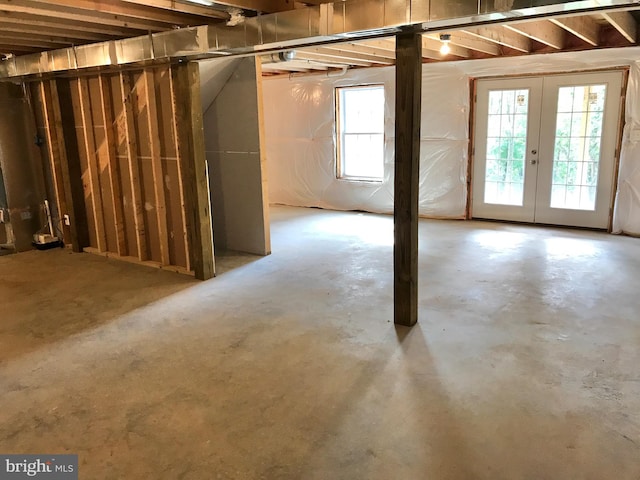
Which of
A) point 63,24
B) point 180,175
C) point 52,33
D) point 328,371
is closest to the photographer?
point 328,371

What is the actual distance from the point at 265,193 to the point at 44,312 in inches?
95.5

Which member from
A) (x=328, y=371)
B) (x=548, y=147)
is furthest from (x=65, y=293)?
(x=548, y=147)

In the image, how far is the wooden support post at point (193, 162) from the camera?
4273 millimetres

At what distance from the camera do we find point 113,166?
17.1ft

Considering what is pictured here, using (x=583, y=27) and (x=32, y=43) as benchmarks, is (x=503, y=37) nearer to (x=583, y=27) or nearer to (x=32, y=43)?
(x=583, y=27)

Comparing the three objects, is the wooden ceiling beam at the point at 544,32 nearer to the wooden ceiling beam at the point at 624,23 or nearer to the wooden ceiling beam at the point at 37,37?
the wooden ceiling beam at the point at 624,23

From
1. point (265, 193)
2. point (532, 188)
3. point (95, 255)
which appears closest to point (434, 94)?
point (532, 188)

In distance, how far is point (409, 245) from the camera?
3373 millimetres

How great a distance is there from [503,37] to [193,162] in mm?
3487

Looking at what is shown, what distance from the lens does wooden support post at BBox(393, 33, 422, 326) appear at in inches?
123

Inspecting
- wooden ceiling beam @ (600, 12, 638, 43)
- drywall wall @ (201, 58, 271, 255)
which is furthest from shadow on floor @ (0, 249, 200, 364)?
wooden ceiling beam @ (600, 12, 638, 43)

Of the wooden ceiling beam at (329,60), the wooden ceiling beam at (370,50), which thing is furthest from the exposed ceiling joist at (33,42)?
the wooden ceiling beam at (370,50)

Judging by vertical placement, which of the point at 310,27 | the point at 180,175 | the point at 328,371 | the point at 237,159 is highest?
the point at 310,27

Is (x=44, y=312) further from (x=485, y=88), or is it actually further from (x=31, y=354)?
(x=485, y=88)
